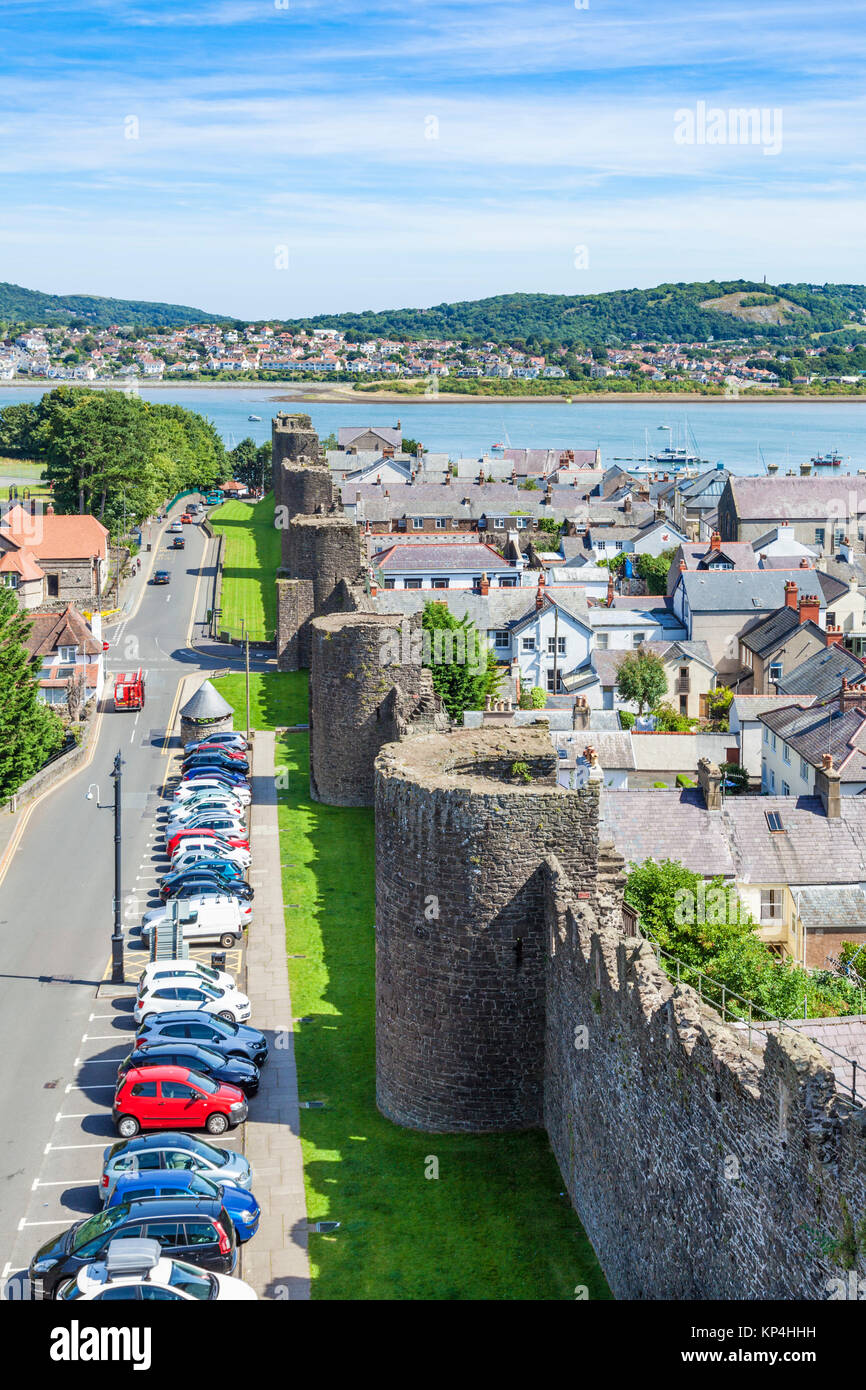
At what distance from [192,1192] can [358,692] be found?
69.9 feet

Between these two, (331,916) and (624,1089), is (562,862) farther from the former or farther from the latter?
(331,916)

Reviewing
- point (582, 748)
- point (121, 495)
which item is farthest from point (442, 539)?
point (582, 748)

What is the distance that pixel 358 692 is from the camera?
3912cm

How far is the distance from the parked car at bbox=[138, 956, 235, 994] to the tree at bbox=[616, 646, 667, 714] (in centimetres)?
3327

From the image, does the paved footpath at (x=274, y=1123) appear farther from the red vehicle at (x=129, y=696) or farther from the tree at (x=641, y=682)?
the tree at (x=641, y=682)

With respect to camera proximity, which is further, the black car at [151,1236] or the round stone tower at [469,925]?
the round stone tower at [469,925]

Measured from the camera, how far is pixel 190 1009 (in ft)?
84.5

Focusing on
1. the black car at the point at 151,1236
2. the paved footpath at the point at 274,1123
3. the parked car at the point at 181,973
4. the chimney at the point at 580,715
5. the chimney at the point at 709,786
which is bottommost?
the paved footpath at the point at 274,1123

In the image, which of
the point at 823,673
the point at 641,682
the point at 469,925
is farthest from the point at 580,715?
the point at 469,925

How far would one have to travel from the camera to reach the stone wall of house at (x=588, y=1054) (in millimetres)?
11672

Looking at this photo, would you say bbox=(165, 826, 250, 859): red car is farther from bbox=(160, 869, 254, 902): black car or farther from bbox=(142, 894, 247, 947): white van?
bbox=(142, 894, 247, 947): white van

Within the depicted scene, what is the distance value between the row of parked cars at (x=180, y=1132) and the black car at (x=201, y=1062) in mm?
21

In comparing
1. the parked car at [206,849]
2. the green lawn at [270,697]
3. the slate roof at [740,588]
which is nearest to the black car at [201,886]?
the parked car at [206,849]
